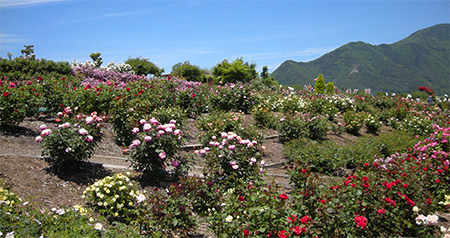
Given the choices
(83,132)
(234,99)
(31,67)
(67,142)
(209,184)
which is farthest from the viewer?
(31,67)

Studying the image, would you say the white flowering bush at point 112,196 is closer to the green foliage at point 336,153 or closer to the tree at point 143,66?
the green foliage at point 336,153

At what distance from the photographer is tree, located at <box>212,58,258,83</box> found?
26750 millimetres

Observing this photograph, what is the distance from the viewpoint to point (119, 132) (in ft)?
22.2

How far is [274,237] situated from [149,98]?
19.4 ft

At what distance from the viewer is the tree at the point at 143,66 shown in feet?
66.1

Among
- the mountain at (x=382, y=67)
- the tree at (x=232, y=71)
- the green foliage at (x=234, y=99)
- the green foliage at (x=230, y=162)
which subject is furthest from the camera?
the mountain at (x=382, y=67)

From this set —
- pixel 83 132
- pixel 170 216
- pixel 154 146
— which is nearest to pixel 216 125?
pixel 154 146

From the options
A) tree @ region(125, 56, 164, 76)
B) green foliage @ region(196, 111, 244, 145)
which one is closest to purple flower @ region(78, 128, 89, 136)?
green foliage @ region(196, 111, 244, 145)

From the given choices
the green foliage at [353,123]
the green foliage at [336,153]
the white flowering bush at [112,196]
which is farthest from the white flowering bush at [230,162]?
the green foliage at [353,123]

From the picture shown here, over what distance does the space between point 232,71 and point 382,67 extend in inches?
4868

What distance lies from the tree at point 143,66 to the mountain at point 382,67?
275 feet

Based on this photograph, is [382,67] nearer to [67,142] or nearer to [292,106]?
[292,106]

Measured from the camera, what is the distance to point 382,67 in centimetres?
13200

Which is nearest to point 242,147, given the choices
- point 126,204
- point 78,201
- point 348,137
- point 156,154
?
point 156,154
